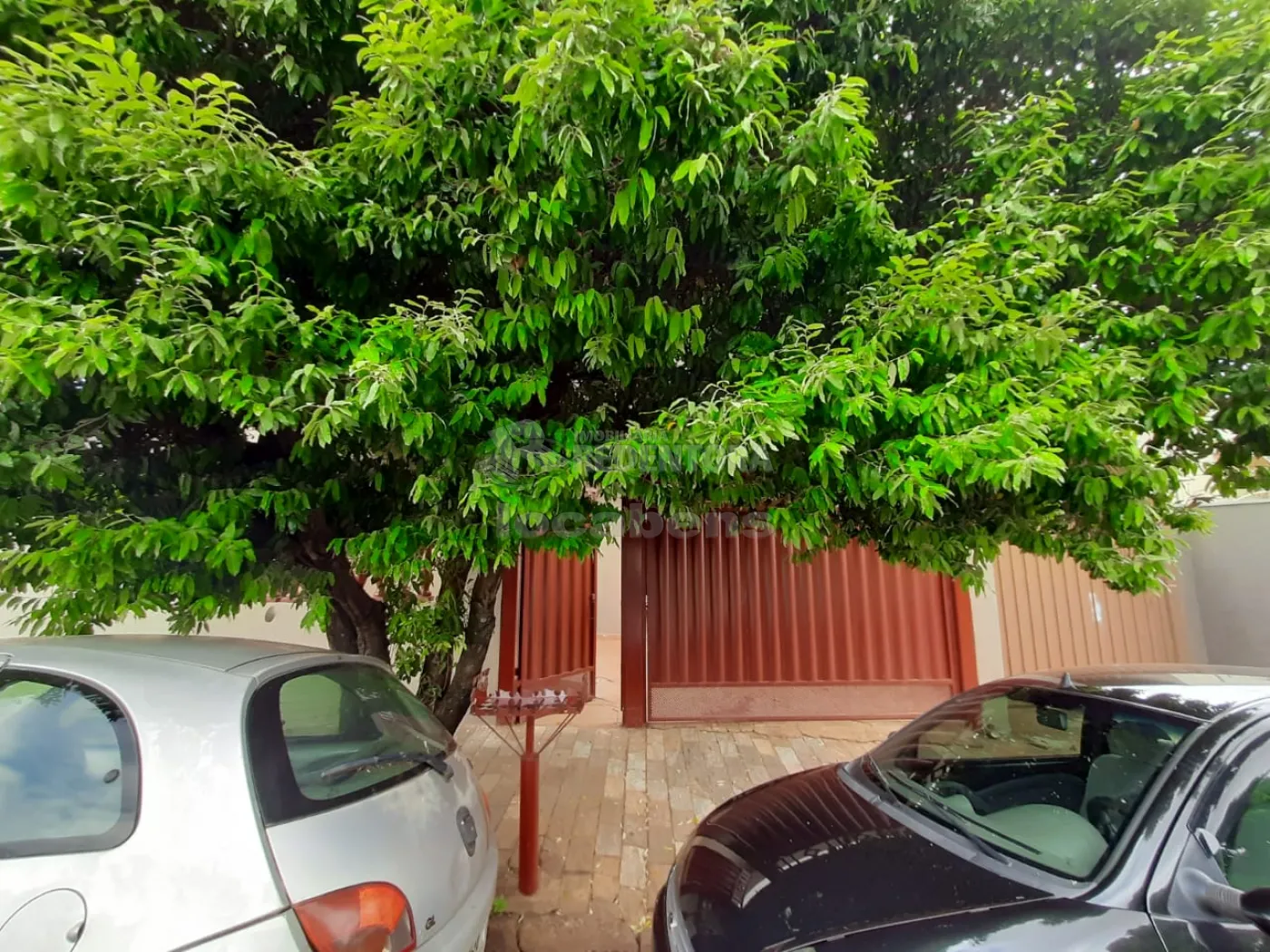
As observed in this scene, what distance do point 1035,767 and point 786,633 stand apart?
400 centimetres

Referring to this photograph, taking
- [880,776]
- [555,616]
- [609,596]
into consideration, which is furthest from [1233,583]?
[609,596]

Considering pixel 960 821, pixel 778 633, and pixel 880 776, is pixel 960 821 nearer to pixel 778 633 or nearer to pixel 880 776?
pixel 880 776

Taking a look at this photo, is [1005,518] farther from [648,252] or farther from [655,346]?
[648,252]

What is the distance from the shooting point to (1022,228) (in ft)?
8.54

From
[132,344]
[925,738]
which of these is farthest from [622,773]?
[132,344]

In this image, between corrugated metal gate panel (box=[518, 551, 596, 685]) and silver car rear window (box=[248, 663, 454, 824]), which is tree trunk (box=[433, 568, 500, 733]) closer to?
silver car rear window (box=[248, 663, 454, 824])

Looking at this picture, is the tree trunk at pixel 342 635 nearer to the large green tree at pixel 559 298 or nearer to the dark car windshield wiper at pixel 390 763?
the large green tree at pixel 559 298

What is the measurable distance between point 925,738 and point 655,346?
2.19 metres

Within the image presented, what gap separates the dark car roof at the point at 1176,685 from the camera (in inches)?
72.0

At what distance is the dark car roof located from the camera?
6.00 ft

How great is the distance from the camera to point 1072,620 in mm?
6434

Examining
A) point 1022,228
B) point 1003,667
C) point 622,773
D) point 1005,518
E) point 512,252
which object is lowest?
point 622,773

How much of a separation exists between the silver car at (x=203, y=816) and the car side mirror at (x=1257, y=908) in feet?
6.93

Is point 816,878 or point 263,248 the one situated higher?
point 263,248
